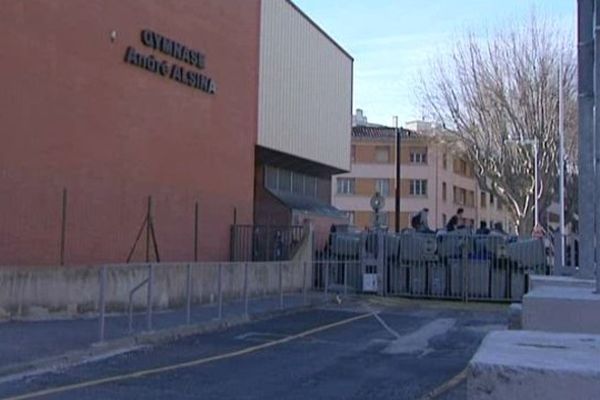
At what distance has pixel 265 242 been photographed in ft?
111

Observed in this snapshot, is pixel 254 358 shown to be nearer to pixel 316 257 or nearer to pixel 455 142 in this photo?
pixel 316 257

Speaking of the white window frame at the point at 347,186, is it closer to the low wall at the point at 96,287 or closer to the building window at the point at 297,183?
the building window at the point at 297,183

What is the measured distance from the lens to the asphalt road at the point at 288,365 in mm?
12086

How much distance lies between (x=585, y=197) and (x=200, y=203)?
65.5ft

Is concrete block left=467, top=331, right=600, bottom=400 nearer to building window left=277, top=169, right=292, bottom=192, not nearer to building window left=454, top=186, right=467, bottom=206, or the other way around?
building window left=277, top=169, right=292, bottom=192

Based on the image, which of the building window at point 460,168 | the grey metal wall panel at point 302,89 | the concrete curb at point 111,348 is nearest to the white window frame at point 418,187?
the building window at point 460,168

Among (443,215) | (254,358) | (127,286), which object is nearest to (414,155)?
(443,215)

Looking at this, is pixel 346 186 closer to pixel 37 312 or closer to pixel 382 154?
pixel 382 154

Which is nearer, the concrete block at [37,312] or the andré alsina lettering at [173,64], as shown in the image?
the concrete block at [37,312]

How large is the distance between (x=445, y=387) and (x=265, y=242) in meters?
21.3

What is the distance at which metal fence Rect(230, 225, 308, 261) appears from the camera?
107 feet

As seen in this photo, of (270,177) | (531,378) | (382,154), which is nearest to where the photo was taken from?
(531,378)

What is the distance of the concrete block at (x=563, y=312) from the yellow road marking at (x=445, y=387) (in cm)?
332

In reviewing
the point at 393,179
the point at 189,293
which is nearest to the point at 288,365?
the point at 189,293
